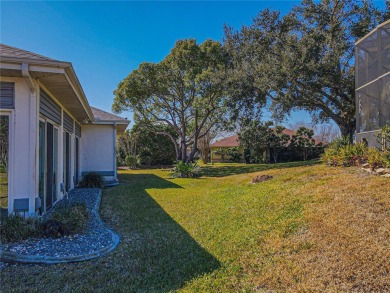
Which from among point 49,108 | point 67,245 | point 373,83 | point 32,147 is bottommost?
point 67,245

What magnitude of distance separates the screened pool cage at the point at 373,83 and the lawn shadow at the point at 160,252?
689cm

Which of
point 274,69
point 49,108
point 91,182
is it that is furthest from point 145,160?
point 49,108

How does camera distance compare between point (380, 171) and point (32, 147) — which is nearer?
point (32, 147)

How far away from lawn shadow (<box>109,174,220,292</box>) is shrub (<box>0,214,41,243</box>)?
4.66 ft

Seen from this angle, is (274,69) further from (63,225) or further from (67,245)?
(67,245)

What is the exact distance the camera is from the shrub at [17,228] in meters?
4.33

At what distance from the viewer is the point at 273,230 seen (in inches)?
188

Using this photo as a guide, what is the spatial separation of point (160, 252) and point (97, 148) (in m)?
10.1

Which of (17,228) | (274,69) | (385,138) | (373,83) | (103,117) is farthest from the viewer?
(274,69)

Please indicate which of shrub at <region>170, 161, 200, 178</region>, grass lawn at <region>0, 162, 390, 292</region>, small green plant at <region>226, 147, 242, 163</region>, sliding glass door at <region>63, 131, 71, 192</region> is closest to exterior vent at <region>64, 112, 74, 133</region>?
sliding glass door at <region>63, 131, 71, 192</region>

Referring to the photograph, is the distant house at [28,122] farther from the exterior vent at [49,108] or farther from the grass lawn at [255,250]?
the grass lawn at [255,250]

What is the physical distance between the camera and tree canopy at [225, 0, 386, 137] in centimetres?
1362

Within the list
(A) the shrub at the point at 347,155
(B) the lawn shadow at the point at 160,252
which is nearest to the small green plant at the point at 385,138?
(A) the shrub at the point at 347,155

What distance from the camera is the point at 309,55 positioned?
1345 centimetres
